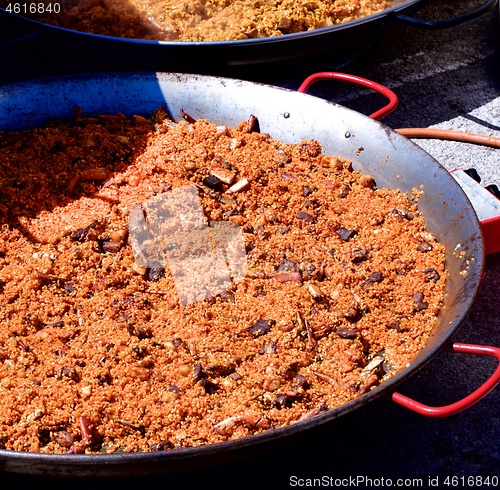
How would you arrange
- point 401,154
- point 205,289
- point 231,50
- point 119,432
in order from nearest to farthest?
point 119,432 → point 205,289 → point 401,154 → point 231,50

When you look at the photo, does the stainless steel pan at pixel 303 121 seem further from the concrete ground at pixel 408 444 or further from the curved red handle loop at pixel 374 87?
the concrete ground at pixel 408 444

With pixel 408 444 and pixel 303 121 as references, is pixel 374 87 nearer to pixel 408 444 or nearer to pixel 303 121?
pixel 303 121

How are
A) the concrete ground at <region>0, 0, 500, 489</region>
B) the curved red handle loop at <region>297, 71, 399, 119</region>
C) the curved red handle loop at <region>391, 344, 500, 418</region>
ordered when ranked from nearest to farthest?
the curved red handle loop at <region>391, 344, 500, 418</region>
the concrete ground at <region>0, 0, 500, 489</region>
the curved red handle loop at <region>297, 71, 399, 119</region>

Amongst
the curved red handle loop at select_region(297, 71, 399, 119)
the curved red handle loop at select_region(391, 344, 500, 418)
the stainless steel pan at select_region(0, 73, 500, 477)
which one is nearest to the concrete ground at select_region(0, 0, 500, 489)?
the curved red handle loop at select_region(391, 344, 500, 418)

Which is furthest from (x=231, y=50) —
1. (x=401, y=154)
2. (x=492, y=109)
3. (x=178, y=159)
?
(x=492, y=109)

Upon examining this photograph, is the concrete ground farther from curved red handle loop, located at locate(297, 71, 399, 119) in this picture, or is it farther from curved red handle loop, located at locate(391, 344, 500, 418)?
curved red handle loop, located at locate(297, 71, 399, 119)

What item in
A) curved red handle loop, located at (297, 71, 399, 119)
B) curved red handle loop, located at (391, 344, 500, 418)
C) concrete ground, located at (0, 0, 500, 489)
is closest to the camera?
curved red handle loop, located at (391, 344, 500, 418)

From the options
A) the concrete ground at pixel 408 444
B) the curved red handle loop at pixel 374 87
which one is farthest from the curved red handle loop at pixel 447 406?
the curved red handle loop at pixel 374 87

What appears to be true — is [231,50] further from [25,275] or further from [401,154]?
[25,275]

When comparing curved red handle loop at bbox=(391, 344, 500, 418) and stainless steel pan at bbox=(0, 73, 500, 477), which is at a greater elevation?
stainless steel pan at bbox=(0, 73, 500, 477)

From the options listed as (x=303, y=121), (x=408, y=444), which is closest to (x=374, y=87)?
(x=303, y=121)
